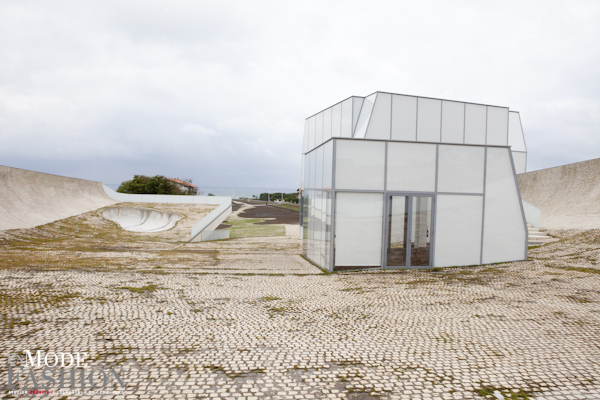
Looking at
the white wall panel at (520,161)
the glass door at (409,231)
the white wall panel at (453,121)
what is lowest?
the glass door at (409,231)

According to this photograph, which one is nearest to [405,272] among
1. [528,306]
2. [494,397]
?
[528,306]

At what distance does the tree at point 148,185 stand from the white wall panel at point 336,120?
128ft

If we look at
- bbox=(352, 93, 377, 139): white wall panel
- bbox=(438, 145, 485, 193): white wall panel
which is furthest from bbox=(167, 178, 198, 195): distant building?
bbox=(438, 145, 485, 193): white wall panel

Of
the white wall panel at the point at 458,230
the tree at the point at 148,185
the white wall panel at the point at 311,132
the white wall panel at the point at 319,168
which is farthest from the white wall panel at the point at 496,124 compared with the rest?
the tree at the point at 148,185

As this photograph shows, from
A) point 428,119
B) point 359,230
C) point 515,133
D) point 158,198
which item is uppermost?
point 515,133

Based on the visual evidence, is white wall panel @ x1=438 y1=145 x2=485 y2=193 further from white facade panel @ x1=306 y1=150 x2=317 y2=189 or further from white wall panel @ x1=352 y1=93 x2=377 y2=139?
white wall panel @ x1=352 y1=93 x2=377 y2=139

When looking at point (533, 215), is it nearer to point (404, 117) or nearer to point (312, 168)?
point (404, 117)

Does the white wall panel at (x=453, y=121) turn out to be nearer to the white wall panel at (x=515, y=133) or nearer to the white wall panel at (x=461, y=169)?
the white wall panel at (x=461, y=169)

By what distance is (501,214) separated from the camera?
11328mm

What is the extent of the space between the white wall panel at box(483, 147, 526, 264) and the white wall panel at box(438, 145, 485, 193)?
1.11 ft

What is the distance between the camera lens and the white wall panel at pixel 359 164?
10398 millimetres

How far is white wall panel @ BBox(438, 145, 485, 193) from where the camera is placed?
10922mm

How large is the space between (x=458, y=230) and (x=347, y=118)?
398 inches

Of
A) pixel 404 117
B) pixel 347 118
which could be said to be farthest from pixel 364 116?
pixel 404 117
